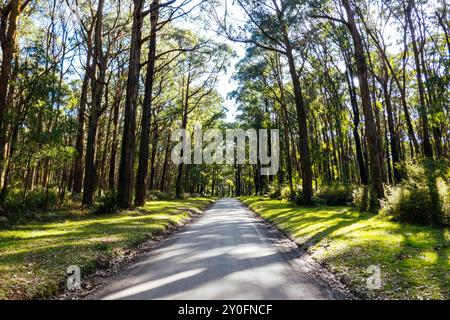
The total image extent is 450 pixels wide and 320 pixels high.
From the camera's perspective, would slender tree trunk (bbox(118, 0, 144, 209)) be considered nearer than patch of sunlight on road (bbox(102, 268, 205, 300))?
No

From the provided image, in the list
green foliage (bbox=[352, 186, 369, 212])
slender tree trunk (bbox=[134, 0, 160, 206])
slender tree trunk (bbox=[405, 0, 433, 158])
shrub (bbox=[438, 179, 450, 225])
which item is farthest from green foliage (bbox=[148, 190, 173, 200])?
shrub (bbox=[438, 179, 450, 225])

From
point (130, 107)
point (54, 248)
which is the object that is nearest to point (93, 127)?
point (130, 107)

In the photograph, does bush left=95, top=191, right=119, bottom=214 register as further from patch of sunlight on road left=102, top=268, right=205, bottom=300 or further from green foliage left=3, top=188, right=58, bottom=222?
patch of sunlight on road left=102, top=268, right=205, bottom=300

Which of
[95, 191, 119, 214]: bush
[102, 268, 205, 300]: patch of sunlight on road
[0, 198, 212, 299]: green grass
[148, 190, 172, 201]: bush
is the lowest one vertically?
[102, 268, 205, 300]: patch of sunlight on road

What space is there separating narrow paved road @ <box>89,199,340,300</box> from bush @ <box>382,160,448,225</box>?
6.09 m

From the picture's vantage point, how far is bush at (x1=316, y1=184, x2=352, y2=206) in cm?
2745

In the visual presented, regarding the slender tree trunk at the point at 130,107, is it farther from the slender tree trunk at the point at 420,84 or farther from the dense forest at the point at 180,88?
the slender tree trunk at the point at 420,84

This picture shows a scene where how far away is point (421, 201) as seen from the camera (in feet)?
44.7

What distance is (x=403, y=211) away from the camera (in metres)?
14.0

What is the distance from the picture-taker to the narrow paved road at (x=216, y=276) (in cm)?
602

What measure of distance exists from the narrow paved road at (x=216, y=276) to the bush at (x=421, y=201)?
6.09 m

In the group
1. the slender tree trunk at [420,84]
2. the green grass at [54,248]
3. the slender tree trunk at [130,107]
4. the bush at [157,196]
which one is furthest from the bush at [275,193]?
the green grass at [54,248]

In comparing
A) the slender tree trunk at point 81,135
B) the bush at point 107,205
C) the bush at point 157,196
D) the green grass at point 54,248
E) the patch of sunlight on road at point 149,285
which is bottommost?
the patch of sunlight on road at point 149,285
